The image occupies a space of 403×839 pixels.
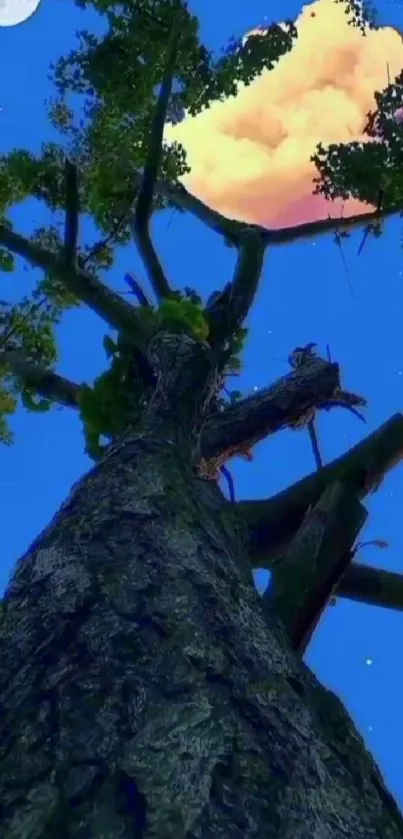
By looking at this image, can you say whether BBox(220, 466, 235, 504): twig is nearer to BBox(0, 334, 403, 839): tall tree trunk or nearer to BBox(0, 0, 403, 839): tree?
BBox(0, 0, 403, 839): tree

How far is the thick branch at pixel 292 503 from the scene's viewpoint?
5277 millimetres

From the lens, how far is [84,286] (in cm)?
767

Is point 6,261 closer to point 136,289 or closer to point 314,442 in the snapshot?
point 136,289

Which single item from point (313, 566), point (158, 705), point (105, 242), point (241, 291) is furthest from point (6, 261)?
point (158, 705)

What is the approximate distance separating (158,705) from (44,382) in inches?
231

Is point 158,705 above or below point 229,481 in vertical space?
below

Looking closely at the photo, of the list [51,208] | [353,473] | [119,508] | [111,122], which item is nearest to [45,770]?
[119,508]

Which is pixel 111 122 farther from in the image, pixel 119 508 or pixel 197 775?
pixel 197 775

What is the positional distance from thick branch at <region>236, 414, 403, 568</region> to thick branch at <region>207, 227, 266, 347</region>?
125cm

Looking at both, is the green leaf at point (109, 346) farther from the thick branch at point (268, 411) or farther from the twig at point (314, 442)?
the twig at point (314, 442)

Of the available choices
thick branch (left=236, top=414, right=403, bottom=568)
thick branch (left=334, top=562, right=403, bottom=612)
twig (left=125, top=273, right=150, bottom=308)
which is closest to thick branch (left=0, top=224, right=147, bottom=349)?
twig (left=125, top=273, right=150, bottom=308)

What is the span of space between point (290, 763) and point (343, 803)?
5.6 inches

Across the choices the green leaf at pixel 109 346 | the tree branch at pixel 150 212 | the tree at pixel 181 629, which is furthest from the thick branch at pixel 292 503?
the tree branch at pixel 150 212

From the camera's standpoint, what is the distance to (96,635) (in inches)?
97.1
